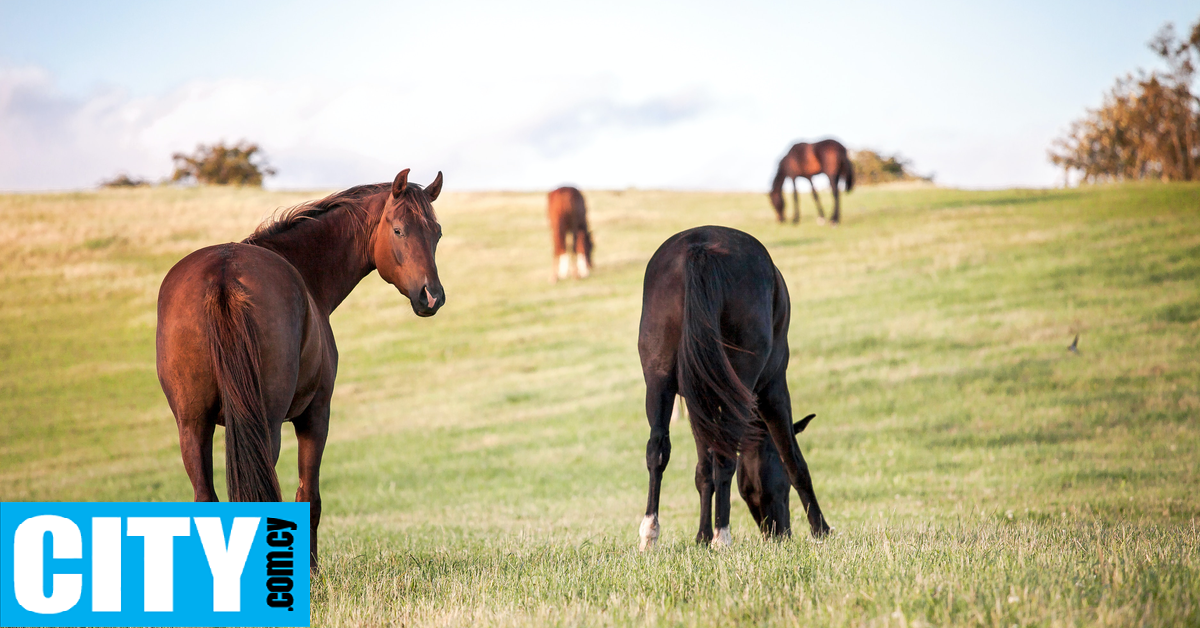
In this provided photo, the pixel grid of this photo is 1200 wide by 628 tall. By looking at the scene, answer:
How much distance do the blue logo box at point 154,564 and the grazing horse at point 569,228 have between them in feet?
75.2

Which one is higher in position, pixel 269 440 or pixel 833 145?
pixel 833 145

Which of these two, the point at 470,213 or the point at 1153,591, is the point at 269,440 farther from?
the point at 470,213

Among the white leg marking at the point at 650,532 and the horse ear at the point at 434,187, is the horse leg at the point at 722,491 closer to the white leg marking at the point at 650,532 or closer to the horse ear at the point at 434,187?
the white leg marking at the point at 650,532

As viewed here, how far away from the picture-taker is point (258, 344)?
4.37 m

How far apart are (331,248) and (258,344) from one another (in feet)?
4.26

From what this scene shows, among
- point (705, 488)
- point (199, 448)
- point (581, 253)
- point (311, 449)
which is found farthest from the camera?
point (581, 253)

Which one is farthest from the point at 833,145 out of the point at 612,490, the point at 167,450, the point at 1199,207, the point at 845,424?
the point at 167,450

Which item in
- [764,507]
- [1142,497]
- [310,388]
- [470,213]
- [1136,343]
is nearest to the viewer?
[310,388]

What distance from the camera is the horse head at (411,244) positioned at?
521 centimetres

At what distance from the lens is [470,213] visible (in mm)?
42031

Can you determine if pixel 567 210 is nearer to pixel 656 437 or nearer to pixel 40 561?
pixel 656 437

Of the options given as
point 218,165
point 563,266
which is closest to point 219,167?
point 218,165

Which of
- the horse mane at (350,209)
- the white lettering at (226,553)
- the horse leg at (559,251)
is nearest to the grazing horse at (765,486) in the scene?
the horse mane at (350,209)

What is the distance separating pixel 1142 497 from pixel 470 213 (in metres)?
35.7
